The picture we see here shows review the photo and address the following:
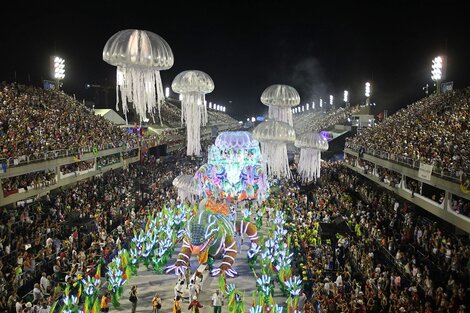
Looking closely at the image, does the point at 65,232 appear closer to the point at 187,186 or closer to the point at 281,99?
the point at 187,186

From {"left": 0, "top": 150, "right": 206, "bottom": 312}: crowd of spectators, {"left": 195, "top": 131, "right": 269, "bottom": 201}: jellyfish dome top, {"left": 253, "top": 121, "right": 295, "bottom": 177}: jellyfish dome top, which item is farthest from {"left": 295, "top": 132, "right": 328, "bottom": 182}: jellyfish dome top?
{"left": 0, "top": 150, "right": 206, "bottom": 312}: crowd of spectators

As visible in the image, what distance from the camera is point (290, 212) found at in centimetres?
2919

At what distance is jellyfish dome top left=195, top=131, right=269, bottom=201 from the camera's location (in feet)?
95.6

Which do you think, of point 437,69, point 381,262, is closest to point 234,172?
point 381,262

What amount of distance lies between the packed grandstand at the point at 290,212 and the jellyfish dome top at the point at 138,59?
22.4 feet

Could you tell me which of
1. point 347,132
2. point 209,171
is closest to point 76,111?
point 209,171

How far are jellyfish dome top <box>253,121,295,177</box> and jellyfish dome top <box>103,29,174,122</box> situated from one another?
40.4 feet

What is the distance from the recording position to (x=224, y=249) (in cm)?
2002

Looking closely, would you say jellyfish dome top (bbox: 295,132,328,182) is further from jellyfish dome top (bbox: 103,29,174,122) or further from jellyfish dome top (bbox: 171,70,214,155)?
jellyfish dome top (bbox: 103,29,174,122)

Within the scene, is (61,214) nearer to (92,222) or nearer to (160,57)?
(92,222)

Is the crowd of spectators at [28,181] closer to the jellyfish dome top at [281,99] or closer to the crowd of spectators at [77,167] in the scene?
the crowd of spectators at [77,167]

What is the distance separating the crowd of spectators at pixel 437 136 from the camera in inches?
830

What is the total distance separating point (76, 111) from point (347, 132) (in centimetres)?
3543

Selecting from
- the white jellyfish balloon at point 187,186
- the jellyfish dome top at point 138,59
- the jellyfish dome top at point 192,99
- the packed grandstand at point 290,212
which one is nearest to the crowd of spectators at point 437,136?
the packed grandstand at point 290,212
